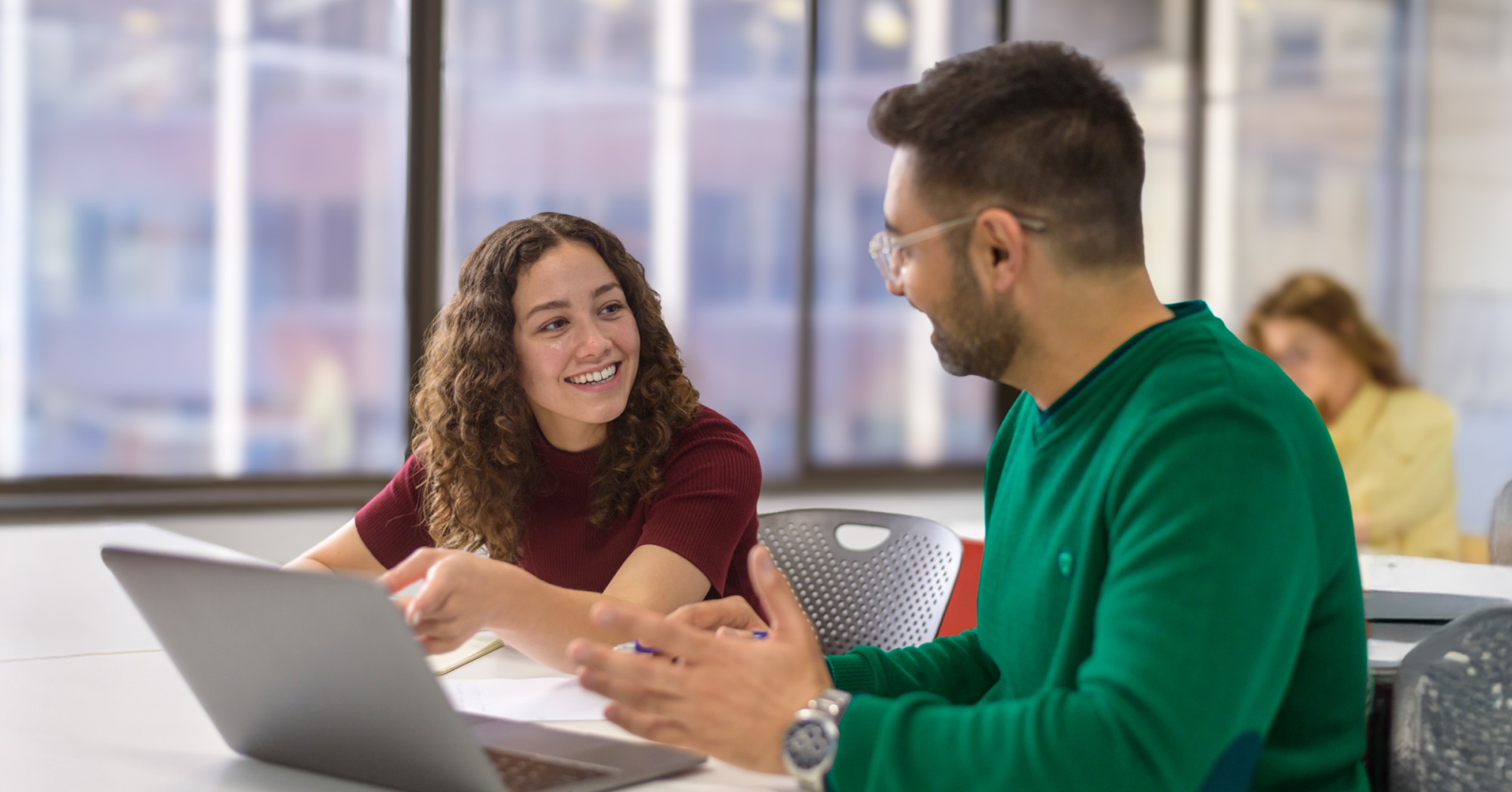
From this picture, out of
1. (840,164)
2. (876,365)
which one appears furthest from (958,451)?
(840,164)

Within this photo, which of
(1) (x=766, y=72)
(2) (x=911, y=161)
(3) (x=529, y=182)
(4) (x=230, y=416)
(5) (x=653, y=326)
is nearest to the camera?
(2) (x=911, y=161)

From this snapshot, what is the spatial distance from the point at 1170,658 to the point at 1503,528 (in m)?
1.73

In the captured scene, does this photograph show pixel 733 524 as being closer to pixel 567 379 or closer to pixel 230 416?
pixel 567 379

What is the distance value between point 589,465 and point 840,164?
2715 mm

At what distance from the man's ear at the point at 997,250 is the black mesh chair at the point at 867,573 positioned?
85cm

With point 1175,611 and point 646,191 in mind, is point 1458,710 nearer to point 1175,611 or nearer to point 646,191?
point 1175,611

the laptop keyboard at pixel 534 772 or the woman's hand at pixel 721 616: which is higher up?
the woman's hand at pixel 721 616

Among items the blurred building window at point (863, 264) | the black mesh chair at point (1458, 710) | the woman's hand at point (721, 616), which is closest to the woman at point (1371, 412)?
the blurred building window at point (863, 264)

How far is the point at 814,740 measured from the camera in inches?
41.3

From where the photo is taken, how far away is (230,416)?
12.4ft

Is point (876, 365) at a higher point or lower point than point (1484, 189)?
lower

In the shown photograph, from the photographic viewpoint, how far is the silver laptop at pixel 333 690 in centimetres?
100

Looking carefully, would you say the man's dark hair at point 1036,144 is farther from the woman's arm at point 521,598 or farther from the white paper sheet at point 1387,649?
the white paper sheet at point 1387,649

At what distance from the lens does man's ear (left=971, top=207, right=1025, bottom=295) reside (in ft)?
3.78
